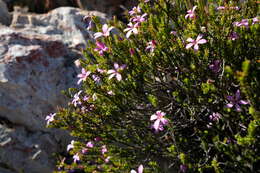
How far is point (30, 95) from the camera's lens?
455cm

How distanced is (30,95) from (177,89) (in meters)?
2.53

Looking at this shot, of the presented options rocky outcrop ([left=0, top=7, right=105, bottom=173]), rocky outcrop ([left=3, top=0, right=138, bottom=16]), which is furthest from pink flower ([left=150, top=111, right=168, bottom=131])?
rocky outcrop ([left=3, top=0, right=138, bottom=16])

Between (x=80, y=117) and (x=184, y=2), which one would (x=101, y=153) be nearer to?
(x=80, y=117)

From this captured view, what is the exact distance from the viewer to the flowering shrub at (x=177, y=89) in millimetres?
2619

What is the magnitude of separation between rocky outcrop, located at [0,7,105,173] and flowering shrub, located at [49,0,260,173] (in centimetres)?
147

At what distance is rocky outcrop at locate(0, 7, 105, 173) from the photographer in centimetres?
449

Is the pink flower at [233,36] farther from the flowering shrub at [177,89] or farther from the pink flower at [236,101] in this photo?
the pink flower at [236,101]

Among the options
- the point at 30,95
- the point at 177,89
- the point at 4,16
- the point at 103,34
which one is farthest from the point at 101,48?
the point at 4,16

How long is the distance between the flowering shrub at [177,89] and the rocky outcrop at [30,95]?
1.47 m

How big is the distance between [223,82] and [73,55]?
2.83 m

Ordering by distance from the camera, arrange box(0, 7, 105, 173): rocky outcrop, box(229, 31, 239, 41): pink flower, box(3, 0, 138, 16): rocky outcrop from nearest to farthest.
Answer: box(229, 31, 239, 41): pink flower → box(0, 7, 105, 173): rocky outcrop → box(3, 0, 138, 16): rocky outcrop

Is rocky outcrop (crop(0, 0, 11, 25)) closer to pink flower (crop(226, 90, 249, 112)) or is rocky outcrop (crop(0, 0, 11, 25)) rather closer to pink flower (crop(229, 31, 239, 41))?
pink flower (crop(229, 31, 239, 41))

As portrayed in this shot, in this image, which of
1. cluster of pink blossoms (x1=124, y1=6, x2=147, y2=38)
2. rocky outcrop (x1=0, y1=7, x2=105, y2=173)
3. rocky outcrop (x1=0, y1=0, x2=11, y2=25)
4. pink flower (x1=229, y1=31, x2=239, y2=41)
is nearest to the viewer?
pink flower (x1=229, y1=31, x2=239, y2=41)

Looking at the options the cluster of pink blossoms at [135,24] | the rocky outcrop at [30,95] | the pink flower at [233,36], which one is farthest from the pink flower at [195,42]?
the rocky outcrop at [30,95]
